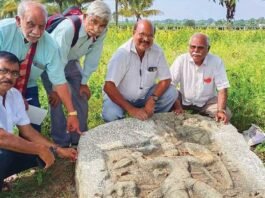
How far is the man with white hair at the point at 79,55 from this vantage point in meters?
4.32

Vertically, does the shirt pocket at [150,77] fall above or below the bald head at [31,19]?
below

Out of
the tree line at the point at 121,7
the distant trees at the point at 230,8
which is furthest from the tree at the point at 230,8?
the tree line at the point at 121,7

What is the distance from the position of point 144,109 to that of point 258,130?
1446 mm

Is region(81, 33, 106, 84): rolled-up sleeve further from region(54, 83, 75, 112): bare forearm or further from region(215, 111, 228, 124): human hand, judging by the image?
region(215, 111, 228, 124): human hand

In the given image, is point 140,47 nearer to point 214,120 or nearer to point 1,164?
point 214,120

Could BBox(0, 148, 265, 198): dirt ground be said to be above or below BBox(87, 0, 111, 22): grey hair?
below

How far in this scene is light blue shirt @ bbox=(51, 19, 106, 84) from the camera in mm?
4402

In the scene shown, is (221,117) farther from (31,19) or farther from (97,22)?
(31,19)

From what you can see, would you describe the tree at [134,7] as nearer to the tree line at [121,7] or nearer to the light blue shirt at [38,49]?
the tree line at [121,7]

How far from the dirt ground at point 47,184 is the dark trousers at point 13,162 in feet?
0.90

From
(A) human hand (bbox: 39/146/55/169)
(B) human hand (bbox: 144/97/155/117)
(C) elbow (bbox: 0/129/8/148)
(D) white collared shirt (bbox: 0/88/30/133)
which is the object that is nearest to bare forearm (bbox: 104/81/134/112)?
(B) human hand (bbox: 144/97/155/117)

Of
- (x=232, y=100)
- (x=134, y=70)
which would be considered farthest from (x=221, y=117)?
(x=232, y=100)

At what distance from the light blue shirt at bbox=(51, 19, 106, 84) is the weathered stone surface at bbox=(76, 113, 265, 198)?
2.47 ft

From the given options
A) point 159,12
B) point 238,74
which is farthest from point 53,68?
point 159,12
